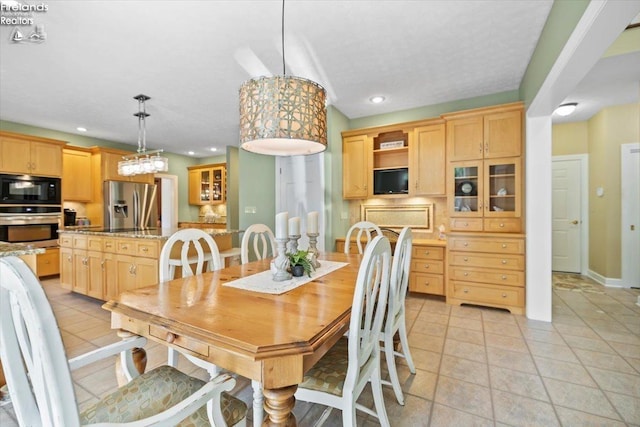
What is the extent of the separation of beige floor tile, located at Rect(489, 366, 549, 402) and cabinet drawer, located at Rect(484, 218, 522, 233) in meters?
1.77

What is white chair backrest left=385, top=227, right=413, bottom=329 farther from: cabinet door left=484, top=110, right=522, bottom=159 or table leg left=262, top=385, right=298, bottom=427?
cabinet door left=484, top=110, right=522, bottom=159

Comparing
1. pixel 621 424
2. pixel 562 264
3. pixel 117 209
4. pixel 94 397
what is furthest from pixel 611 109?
pixel 117 209

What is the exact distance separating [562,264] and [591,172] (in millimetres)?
1567

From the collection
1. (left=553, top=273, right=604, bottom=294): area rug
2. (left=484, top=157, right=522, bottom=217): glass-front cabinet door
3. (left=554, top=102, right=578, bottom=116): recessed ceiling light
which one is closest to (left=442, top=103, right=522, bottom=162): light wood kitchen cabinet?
(left=484, top=157, right=522, bottom=217): glass-front cabinet door

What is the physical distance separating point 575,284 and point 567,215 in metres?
1.25

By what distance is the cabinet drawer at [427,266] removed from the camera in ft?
11.6

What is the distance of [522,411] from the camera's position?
1.63 m

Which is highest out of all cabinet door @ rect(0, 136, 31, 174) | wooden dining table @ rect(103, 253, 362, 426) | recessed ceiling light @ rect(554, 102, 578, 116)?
recessed ceiling light @ rect(554, 102, 578, 116)

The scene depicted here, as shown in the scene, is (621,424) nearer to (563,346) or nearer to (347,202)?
(563,346)

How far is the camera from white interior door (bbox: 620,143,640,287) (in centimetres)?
395

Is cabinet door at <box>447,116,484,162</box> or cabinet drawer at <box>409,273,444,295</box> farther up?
cabinet door at <box>447,116,484,162</box>

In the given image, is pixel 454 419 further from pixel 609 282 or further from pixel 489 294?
pixel 609 282

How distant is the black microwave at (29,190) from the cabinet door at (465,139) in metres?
6.00

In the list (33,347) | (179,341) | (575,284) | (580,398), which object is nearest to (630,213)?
(575,284)
